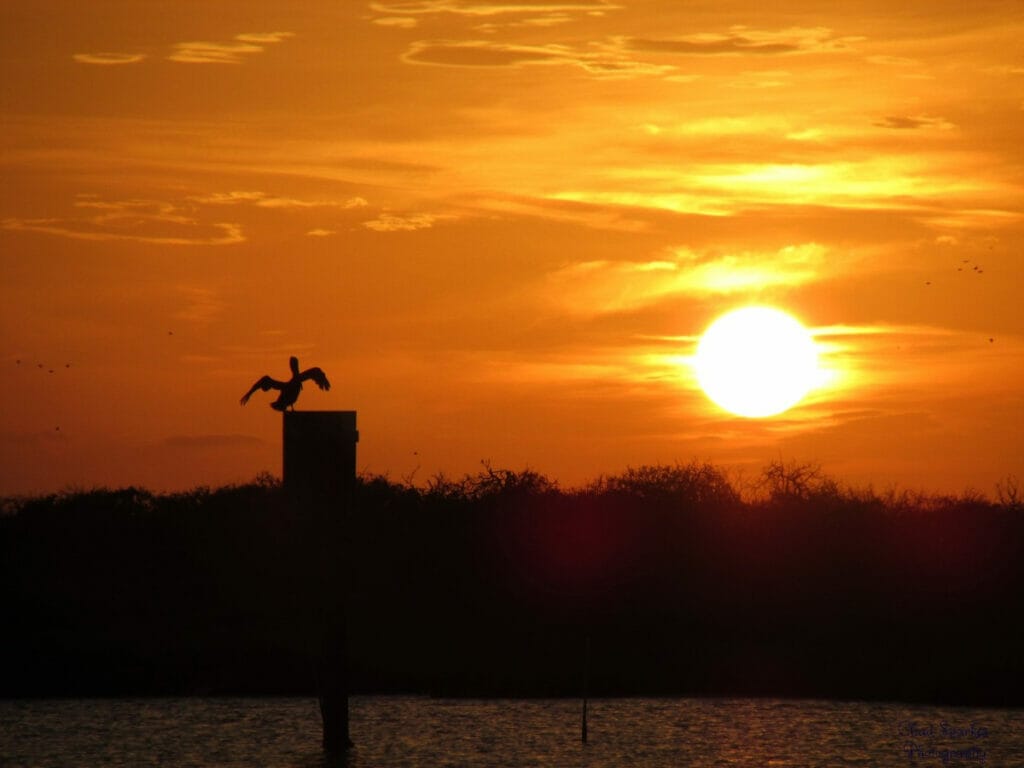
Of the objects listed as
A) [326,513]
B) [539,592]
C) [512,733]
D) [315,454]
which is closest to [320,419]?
[315,454]

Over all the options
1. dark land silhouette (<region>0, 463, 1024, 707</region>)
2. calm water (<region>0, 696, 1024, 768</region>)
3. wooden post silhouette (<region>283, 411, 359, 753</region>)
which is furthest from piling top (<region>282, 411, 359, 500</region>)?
dark land silhouette (<region>0, 463, 1024, 707</region>)

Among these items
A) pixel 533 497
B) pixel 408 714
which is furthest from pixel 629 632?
pixel 408 714

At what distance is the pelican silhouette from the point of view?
101 feet

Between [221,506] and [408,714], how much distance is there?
22.0 m

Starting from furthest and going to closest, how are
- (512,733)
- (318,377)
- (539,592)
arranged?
(539,592), (512,733), (318,377)

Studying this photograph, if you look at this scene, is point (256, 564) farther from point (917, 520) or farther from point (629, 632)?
point (917, 520)

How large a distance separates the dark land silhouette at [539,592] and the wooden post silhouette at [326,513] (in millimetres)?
10350

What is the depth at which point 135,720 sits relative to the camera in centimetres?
3666

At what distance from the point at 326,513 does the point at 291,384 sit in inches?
93.9

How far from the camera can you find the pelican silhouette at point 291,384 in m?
30.9

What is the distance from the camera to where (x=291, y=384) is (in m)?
31.4

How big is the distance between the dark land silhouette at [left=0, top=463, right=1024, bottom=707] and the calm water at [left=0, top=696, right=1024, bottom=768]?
3.21m

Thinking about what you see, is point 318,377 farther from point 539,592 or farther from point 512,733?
point 539,592

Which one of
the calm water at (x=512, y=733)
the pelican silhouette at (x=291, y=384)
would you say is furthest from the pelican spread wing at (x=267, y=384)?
the calm water at (x=512, y=733)
